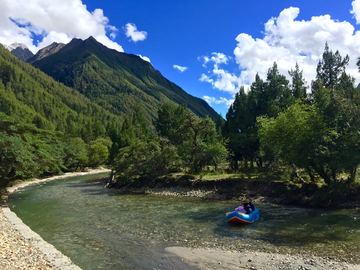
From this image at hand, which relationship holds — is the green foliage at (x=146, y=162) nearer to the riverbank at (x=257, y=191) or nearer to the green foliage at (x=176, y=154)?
the green foliage at (x=176, y=154)

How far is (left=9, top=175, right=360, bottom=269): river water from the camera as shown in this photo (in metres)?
11.2

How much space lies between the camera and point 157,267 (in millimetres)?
10047

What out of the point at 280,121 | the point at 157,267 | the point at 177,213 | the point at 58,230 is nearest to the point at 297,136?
the point at 280,121

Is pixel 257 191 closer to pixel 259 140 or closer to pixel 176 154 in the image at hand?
pixel 259 140

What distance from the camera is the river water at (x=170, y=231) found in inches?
442

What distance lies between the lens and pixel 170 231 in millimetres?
15203

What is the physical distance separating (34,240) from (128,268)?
6.45 metres

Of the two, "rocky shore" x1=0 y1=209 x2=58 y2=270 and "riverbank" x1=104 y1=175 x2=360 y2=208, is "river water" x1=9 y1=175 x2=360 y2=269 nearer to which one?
"rocky shore" x1=0 y1=209 x2=58 y2=270

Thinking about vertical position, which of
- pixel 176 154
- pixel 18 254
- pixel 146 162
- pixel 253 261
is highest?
pixel 176 154

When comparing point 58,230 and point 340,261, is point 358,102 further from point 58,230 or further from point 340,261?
point 58,230

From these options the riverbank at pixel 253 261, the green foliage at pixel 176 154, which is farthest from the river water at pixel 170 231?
the green foliage at pixel 176 154

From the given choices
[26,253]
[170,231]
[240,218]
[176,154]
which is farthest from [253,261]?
[176,154]

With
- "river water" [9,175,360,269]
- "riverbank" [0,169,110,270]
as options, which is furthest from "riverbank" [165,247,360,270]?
"riverbank" [0,169,110,270]

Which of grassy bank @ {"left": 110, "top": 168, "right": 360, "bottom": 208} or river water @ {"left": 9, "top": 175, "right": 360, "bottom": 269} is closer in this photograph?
river water @ {"left": 9, "top": 175, "right": 360, "bottom": 269}
